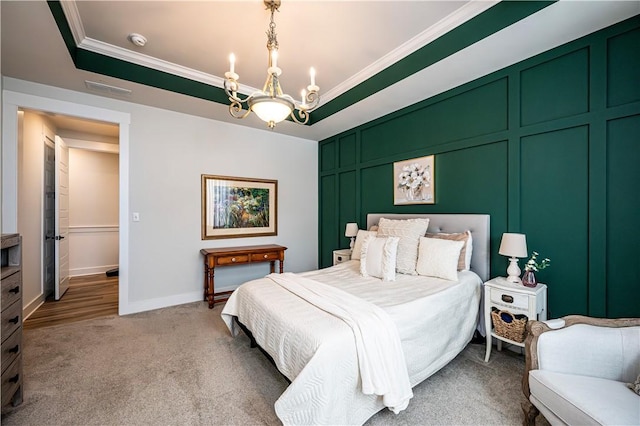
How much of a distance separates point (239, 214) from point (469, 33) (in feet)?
12.0

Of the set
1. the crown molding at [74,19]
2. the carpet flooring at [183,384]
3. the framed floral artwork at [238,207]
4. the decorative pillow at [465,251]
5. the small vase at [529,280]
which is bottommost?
the carpet flooring at [183,384]

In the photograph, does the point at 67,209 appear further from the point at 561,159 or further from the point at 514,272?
the point at 561,159

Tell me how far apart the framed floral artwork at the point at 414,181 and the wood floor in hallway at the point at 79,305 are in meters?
4.07

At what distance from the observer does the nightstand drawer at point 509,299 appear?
2.13m

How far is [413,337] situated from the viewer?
6.07 ft

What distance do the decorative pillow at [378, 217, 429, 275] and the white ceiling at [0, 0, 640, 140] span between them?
1534 mm

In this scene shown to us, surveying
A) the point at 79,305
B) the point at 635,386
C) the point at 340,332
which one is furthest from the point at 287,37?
the point at 79,305

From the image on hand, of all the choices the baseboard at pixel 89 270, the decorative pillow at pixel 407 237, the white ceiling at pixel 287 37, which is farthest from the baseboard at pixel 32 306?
the decorative pillow at pixel 407 237

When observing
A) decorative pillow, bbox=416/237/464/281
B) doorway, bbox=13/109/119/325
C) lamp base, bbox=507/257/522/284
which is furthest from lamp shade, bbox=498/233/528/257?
doorway, bbox=13/109/119/325

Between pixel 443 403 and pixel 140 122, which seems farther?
pixel 140 122

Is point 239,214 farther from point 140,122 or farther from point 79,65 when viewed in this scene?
point 79,65

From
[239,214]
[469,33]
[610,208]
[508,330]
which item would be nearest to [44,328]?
[239,214]

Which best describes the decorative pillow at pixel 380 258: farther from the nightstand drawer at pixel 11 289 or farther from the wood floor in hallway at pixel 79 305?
the wood floor in hallway at pixel 79 305

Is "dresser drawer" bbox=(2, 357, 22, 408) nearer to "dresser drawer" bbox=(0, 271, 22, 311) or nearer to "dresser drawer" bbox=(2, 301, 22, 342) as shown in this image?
"dresser drawer" bbox=(2, 301, 22, 342)
